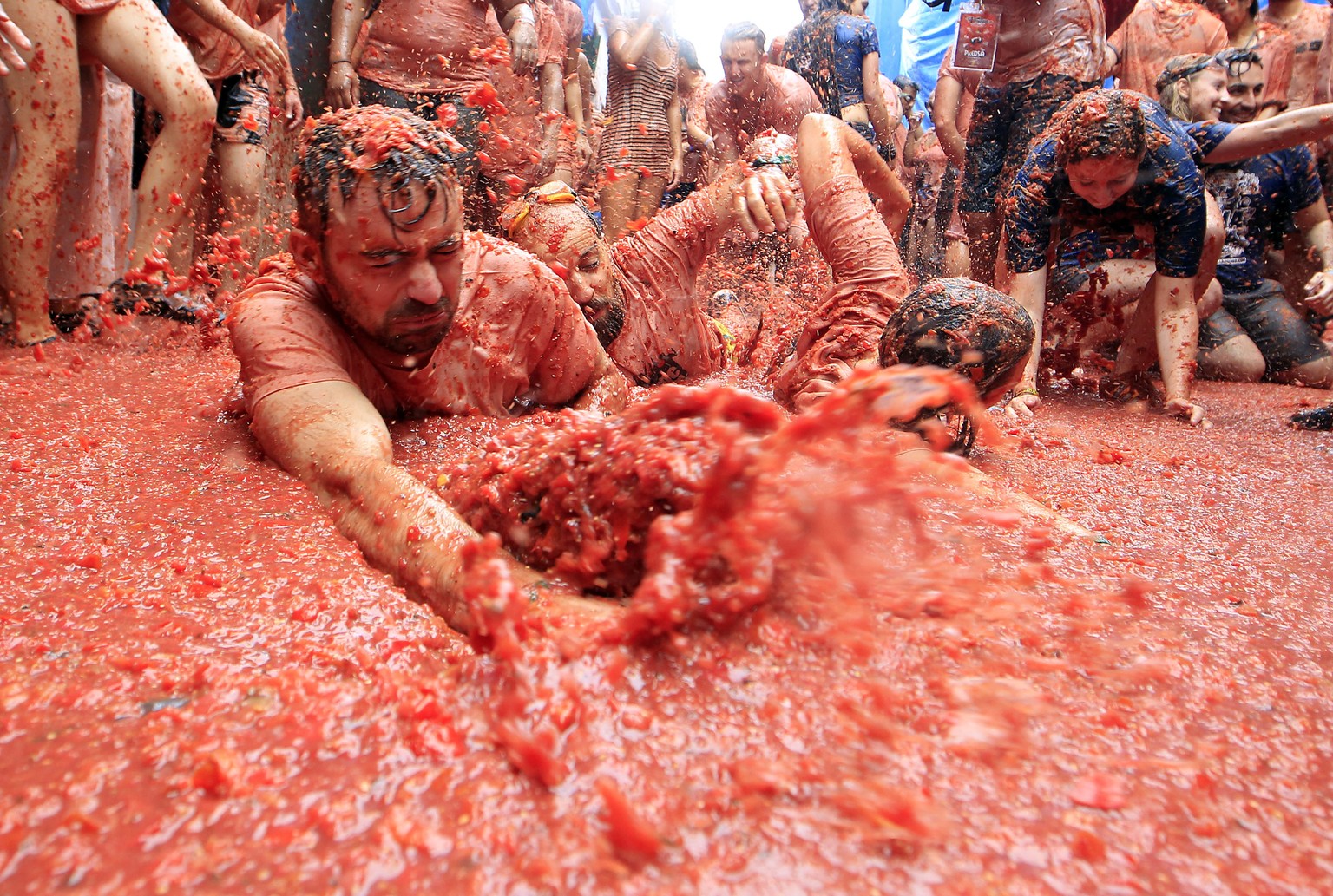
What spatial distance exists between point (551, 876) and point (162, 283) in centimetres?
326

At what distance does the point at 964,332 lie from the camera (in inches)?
81.5

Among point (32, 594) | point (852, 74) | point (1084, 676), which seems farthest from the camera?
point (852, 74)

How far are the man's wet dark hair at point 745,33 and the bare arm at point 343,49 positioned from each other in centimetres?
263

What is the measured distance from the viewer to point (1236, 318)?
4172 mm

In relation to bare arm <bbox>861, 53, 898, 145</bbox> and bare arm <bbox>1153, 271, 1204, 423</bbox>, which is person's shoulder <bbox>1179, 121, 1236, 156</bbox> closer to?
bare arm <bbox>1153, 271, 1204, 423</bbox>

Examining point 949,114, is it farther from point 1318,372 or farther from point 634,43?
point 1318,372

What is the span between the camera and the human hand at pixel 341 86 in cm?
364

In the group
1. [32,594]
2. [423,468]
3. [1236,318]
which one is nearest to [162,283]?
[423,468]

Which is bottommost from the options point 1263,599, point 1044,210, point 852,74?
point 1263,599

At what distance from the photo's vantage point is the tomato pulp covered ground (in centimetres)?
66

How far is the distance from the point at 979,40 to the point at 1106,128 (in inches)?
55.6

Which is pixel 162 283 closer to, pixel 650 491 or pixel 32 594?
pixel 32 594

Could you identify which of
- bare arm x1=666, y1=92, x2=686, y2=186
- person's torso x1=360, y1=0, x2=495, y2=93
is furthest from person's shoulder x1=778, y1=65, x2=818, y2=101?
person's torso x1=360, y1=0, x2=495, y2=93

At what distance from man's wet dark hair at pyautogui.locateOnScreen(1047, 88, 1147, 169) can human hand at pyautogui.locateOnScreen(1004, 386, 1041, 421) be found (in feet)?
2.97
